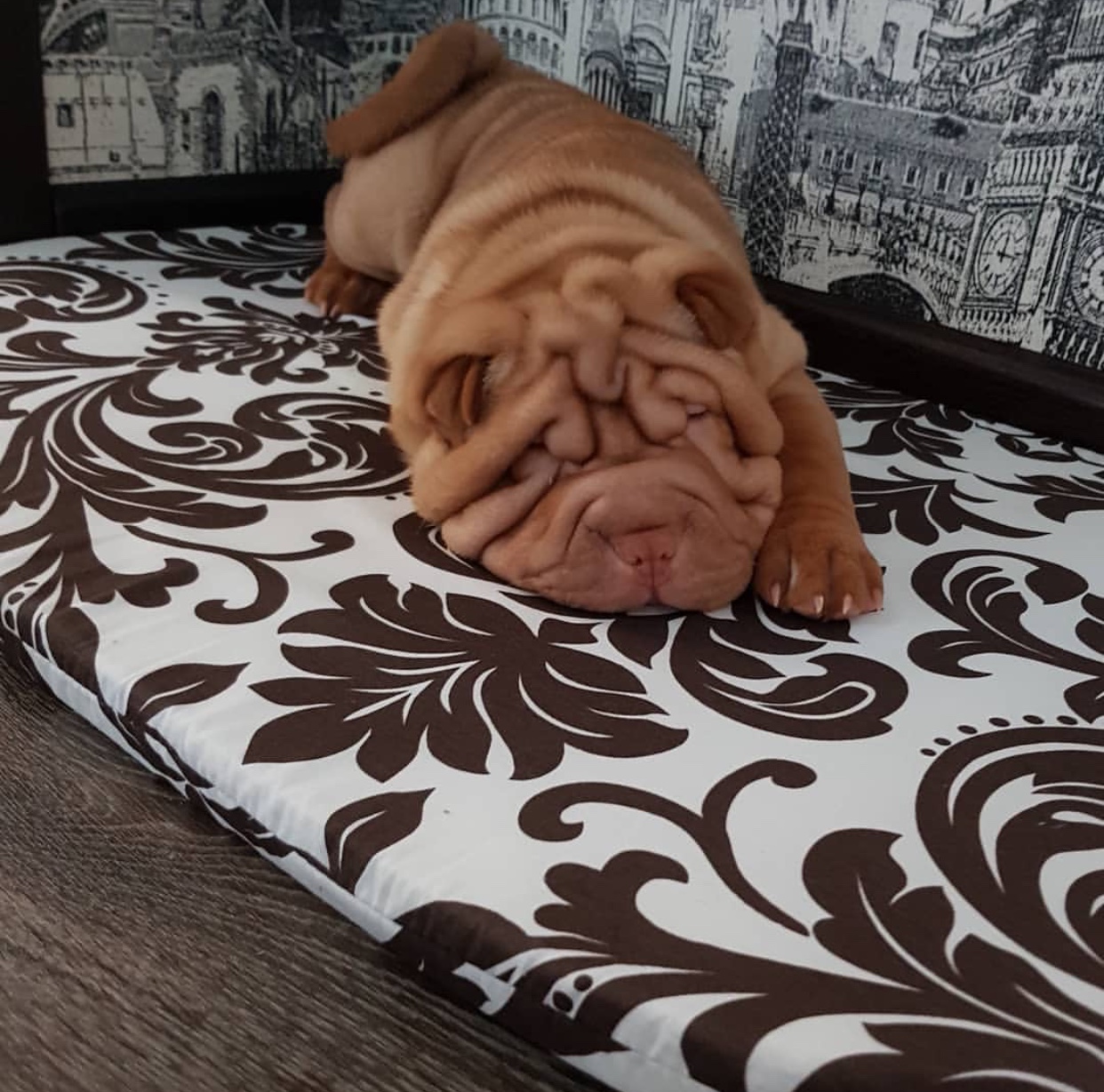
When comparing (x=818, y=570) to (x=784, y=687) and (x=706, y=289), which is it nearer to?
(x=784, y=687)

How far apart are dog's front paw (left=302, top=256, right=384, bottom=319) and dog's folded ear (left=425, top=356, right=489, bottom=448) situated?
0.87 metres

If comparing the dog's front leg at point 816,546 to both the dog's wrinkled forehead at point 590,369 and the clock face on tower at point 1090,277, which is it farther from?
the clock face on tower at point 1090,277

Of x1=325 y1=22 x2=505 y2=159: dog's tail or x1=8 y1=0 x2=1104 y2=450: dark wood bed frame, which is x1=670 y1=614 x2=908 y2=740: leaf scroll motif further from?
x1=325 y1=22 x2=505 y2=159: dog's tail

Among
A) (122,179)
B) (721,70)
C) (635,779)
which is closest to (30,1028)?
(635,779)

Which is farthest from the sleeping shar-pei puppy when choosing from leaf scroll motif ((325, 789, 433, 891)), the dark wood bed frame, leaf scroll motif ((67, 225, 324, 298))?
leaf scroll motif ((67, 225, 324, 298))

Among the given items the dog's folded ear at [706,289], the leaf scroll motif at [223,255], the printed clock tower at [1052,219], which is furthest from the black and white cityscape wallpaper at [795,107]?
the dog's folded ear at [706,289]

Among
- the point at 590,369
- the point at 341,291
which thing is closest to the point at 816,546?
the point at 590,369

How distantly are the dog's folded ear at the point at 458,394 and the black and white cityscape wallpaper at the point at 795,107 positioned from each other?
0.90 metres

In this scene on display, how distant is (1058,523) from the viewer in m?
1.41

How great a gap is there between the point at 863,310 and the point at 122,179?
1387 mm

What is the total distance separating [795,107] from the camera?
1870mm

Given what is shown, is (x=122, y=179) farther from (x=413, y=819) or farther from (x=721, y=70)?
(x=413, y=819)

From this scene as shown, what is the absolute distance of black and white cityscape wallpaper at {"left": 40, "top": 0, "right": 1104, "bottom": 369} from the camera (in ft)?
5.32

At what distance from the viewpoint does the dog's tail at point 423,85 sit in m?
2.00
